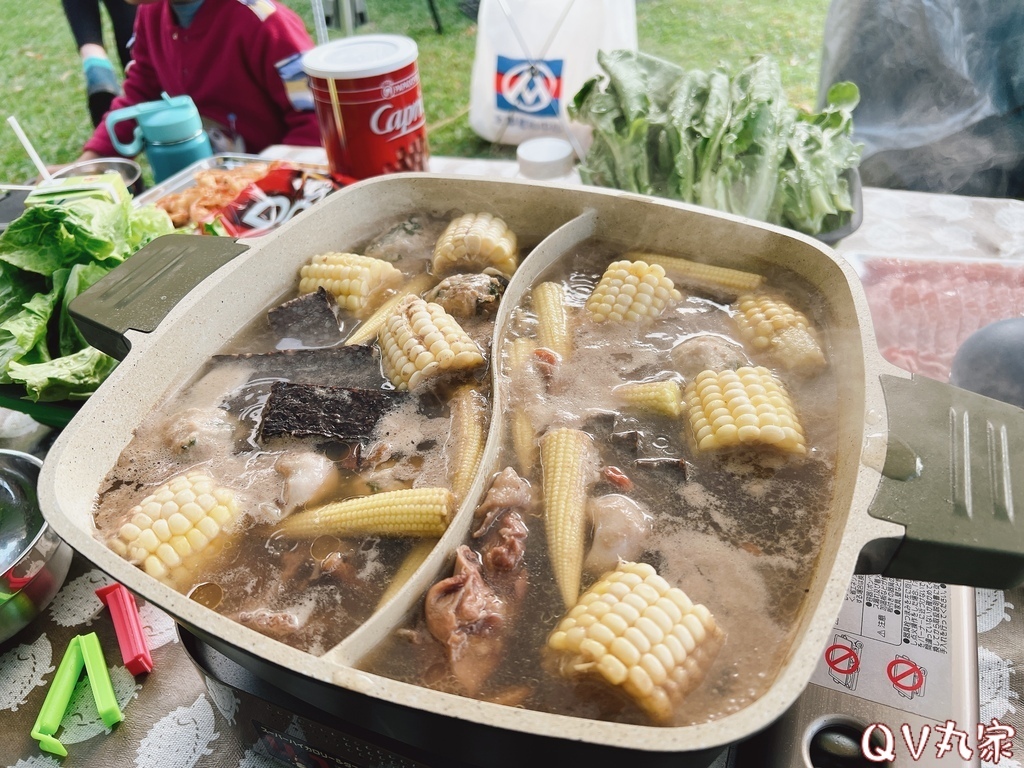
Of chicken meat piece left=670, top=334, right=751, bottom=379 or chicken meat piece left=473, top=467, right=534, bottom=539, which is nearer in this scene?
chicken meat piece left=473, top=467, right=534, bottom=539

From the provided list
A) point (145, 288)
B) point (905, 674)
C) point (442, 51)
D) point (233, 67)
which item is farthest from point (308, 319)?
point (442, 51)

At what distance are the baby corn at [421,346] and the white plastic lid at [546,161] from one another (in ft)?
6.00

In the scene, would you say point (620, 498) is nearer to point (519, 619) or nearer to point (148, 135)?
point (519, 619)

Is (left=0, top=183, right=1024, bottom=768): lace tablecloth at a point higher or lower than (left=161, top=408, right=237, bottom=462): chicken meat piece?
lower

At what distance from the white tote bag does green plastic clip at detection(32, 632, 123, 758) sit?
3646mm

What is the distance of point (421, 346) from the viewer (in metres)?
1.89

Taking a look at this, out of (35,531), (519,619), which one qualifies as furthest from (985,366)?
(35,531)

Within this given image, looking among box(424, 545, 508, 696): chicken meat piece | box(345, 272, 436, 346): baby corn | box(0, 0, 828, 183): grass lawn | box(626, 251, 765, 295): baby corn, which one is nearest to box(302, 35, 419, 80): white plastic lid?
box(345, 272, 436, 346): baby corn

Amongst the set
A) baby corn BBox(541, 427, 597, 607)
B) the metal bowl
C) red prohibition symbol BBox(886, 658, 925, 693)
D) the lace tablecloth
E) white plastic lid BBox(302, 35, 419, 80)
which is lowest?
the lace tablecloth

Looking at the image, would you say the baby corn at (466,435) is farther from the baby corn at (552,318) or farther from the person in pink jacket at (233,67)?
the person in pink jacket at (233,67)

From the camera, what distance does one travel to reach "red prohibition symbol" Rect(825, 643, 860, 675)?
1.51 m

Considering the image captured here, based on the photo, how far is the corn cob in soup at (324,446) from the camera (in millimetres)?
1448

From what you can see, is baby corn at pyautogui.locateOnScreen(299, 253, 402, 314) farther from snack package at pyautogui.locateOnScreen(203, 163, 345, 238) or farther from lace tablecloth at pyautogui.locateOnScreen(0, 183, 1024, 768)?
lace tablecloth at pyautogui.locateOnScreen(0, 183, 1024, 768)

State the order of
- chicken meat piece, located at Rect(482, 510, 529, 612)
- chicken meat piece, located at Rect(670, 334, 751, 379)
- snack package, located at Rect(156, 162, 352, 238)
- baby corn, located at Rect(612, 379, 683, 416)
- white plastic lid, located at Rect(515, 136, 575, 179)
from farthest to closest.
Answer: white plastic lid, located at Rect(515, 136, 575, 179) → snack package, located at Rect(156, 162, 352, 238) → chicken meat piece, located at Rect(670, 334, 751, 379) → baby corn, located at Rect(612, 379, 683, 416) → chicken meat piece, located at Rect(482, 510, 529, 612)
